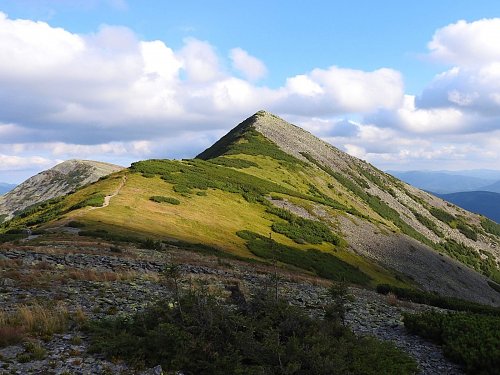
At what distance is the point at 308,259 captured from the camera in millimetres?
52094

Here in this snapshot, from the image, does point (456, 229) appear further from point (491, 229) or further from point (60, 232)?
point (60, 232)

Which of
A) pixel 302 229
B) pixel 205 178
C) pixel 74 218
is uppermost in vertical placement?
pixel 205 178

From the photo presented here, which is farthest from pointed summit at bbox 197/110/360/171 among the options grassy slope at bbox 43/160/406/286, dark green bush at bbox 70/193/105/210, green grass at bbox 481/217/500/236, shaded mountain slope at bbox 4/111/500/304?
dark green bush at bbox 70/193/105/210

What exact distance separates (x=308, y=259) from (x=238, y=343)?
1599 inches

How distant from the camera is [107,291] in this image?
1964 centimetres

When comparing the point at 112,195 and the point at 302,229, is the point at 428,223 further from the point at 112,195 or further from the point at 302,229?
the point at 112,195

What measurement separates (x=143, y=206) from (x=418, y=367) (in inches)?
1706

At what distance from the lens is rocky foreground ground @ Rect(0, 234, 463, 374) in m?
11.8

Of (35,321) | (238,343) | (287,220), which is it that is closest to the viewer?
(238,343)

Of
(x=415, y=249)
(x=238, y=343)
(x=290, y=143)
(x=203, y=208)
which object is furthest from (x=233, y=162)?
(x=238, y=343)

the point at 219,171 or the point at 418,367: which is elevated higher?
the point at 219,171

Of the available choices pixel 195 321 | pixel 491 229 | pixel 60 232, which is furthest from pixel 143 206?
pixel 491 229

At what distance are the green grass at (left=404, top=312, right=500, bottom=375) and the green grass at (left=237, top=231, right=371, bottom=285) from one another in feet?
89.5

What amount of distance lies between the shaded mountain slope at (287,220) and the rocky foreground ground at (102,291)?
4311 millimetres
